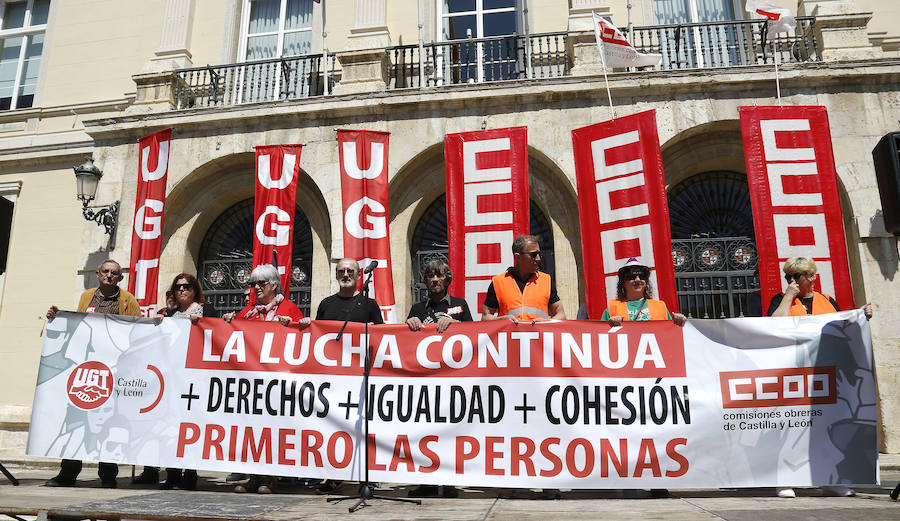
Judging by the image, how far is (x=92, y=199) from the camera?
10.2m

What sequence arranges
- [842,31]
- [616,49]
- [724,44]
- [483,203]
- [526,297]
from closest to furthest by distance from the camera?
[526,297] < [483,203] < [616,49] < [842,31] < [724,44]

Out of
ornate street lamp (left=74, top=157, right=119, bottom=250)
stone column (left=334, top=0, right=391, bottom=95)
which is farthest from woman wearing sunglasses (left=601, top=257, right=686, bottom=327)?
ornate street lamp (left=74, top=157, right=119, bottom=250)

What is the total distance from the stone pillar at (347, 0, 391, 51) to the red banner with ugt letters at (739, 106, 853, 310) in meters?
5.67

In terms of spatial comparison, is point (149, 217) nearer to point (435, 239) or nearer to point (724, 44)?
point (435, 239)

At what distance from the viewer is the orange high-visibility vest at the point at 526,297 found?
16.2 ft

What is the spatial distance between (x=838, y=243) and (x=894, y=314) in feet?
4.49

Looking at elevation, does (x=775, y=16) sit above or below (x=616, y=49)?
above

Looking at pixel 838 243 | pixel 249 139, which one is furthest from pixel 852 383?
pixel 249 139

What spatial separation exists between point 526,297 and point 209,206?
744 centimetres

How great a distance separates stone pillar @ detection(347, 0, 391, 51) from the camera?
394 inches

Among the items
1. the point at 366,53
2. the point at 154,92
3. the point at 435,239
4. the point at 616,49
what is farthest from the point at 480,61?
the point at 154,92

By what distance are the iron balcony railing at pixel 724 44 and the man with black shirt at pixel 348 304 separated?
6581mm

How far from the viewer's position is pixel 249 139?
996 centimetres

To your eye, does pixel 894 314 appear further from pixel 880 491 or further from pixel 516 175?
pixel 516 175
